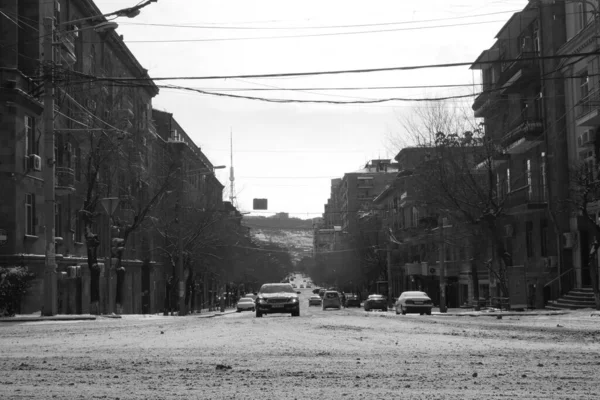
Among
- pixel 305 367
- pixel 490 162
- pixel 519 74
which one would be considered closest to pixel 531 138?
A: pixel 490 162

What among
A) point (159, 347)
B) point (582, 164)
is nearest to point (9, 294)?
point (159, 347)

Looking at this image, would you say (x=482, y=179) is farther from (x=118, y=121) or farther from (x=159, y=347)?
(x=159, y=347)

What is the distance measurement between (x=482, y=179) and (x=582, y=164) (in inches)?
640

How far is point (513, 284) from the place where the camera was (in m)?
46.9

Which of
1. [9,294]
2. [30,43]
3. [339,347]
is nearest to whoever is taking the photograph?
[339,347]

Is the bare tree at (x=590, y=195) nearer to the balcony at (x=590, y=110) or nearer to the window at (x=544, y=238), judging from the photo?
the balcony at (x=590, y=110)

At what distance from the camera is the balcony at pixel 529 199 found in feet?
156

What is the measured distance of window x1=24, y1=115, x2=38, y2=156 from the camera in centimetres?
3969

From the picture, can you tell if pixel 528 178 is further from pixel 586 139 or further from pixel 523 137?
pixel 586 139

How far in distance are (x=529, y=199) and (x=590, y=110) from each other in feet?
37.0

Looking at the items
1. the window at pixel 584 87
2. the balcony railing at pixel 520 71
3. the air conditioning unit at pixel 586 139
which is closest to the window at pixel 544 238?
the air conditioning unit at pixel 586 139

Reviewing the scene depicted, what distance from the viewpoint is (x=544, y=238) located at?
4991 cm

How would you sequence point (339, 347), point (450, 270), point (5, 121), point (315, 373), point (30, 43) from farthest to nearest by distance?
point (450, 270)
point (30, 43)
point (5, 121)
point (339, 347)
point (315, 373)

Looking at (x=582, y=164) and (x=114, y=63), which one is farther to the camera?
(x=114, y=63)
